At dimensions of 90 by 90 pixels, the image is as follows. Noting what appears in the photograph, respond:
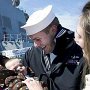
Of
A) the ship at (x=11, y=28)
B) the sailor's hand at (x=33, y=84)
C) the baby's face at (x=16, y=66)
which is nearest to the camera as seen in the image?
the sailor's hand at (x=33, y=84)

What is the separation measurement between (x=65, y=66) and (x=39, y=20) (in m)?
0.39

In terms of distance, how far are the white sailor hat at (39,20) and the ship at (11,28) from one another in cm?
2127

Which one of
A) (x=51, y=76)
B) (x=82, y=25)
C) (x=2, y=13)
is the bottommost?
(x=51, y=76)

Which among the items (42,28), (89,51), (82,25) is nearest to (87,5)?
(82,25)

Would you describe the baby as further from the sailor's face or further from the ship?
the ship

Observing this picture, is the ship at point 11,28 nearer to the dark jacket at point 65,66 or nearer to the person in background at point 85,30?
the dark jacket at point 65,66

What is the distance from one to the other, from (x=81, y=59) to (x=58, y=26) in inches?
12.2

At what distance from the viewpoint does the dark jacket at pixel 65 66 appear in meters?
2.46

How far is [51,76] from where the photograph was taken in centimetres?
250

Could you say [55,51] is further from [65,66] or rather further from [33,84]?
[33,84]

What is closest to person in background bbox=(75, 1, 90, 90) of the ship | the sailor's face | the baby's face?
the sailor's face

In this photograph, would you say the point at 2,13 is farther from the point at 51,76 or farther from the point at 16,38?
the point at 51,76

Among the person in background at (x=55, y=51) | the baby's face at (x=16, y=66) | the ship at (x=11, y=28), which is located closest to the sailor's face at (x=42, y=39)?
the person in background at (x=55, y=51)

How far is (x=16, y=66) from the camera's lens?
8.77 feet
